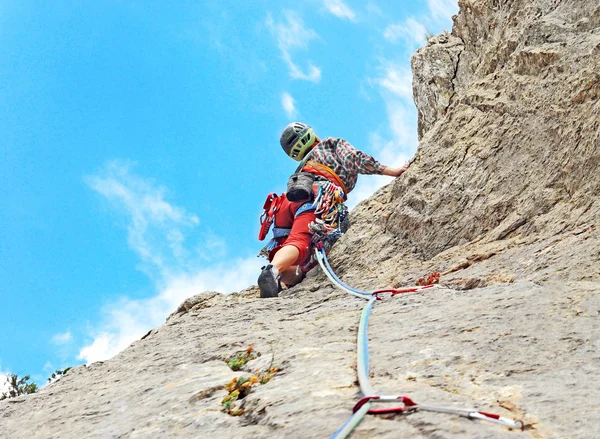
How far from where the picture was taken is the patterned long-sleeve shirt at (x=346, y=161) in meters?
8.00

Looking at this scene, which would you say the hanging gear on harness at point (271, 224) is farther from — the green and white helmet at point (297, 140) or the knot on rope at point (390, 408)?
the knot on rope at point (390, 408)

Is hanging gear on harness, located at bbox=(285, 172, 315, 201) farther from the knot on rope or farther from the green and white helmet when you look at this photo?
the knot on rope

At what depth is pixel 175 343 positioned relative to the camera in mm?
4957

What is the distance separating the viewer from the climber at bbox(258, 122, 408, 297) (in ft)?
22.9

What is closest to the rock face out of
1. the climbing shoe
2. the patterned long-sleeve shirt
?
the climbing shoe

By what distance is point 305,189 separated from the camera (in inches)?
299

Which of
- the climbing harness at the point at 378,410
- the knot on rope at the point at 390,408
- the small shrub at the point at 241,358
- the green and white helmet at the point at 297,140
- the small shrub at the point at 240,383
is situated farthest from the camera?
the green and white helmet at the point at 297,140

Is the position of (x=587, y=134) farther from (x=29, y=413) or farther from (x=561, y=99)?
(x=29, y=413)

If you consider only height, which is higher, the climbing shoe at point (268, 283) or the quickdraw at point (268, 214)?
the quickdraw at point (268, 214)

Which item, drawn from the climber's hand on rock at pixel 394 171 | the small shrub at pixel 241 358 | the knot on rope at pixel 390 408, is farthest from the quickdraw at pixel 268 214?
the knot on rope at pixel 390 408

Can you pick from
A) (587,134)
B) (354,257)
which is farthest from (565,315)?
(354,257)

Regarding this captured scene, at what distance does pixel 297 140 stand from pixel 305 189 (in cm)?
125

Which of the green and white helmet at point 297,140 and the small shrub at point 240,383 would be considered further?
the green and white helmet at point 297,140

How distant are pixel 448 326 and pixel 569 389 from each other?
1.02m
